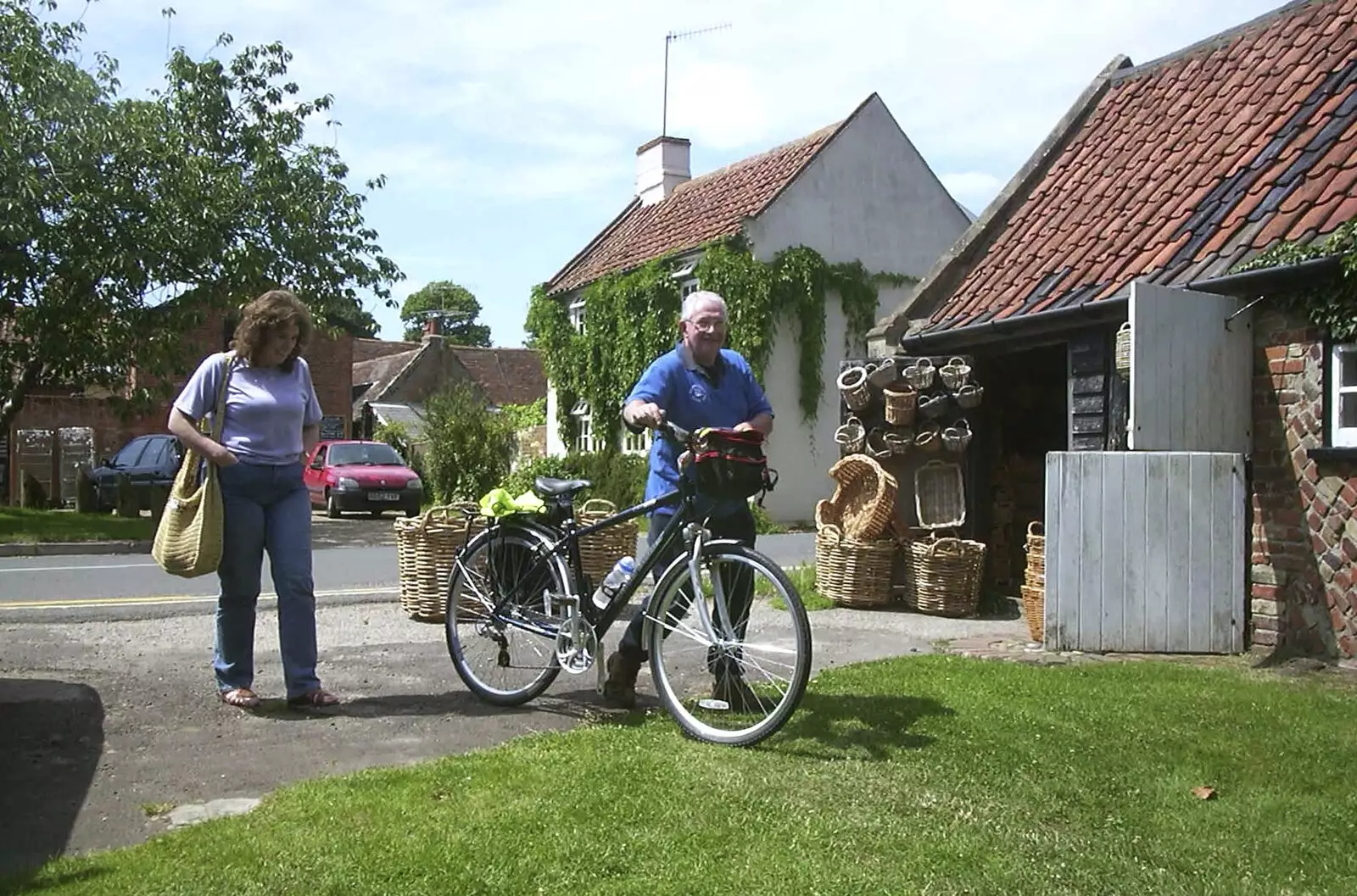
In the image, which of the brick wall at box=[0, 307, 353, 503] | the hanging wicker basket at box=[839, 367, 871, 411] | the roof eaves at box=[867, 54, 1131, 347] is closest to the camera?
the hanging wicker basket at box=[839, 367, 871, 411]

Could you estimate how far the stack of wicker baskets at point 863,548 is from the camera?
31.3 feet

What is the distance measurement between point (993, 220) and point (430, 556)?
6.21 meters

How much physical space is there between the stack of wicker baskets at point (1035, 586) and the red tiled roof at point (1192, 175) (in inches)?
74.0

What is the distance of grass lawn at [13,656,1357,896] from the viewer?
3.29 metres

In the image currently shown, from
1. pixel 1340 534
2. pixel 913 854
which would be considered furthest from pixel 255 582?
pixel 1340 534

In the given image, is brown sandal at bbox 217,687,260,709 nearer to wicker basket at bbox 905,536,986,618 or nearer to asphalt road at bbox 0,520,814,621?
asphalt road at bbox 0,520,814,621

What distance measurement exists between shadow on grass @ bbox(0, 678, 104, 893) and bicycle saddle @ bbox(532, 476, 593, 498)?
6.94 ft

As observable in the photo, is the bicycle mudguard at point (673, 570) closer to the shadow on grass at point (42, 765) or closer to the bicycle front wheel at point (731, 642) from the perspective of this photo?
the bicycle front wheel at point (731, 642)

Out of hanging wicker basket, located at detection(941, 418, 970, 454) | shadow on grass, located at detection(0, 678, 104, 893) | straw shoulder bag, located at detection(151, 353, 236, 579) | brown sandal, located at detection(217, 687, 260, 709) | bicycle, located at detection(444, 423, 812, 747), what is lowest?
shadow on grass, located at detection(0, 678, 104, 893)

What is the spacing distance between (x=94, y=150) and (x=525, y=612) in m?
15.6

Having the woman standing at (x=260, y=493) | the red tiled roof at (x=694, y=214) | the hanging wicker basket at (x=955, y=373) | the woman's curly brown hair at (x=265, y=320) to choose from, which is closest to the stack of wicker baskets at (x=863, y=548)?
the hanging wicker basket at (x=955, y=373)

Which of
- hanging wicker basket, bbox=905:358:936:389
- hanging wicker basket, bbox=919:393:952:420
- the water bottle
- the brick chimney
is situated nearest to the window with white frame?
hanging wicker basket, bbox=919:393:952:420

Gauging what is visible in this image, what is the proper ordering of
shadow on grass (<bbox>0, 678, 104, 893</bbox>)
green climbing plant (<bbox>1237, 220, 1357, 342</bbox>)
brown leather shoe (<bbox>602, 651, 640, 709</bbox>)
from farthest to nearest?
green climbing plant (<bbox>1237, 220, 1357, 342</bbox>), brown leather shoe (<bbox>602, 651, 640, 709</bbox>), shadow on grass (<bbox>0, 678, 104, 893</bbox>)

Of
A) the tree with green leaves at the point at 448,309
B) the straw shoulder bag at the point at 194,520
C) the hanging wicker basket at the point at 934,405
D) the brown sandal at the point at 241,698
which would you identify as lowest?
the brown sandal at the point at 241,698
